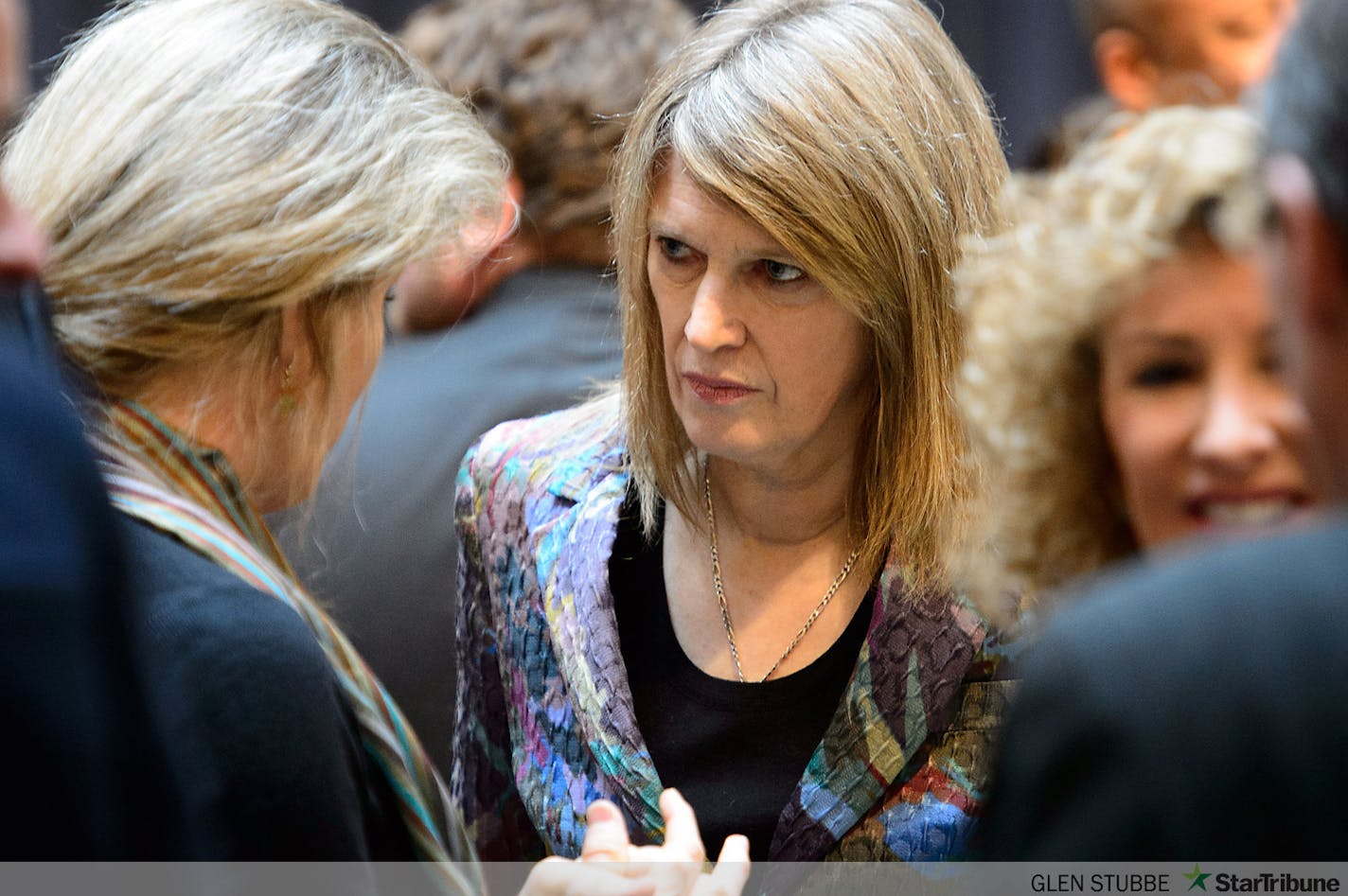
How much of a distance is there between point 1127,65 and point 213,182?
1.80 metres

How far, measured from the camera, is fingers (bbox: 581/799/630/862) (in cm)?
133

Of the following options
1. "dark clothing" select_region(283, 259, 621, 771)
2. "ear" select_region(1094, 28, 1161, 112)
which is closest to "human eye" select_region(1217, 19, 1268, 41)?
"ear" select_region(1094, 28, 1161, 112)

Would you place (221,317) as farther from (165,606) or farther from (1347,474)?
(1347,474)

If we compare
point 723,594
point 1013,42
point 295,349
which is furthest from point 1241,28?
point 295,349

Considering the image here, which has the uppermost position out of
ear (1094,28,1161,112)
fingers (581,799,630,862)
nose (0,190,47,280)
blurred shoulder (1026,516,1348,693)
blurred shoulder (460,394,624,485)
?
nose (0,190,47,280)

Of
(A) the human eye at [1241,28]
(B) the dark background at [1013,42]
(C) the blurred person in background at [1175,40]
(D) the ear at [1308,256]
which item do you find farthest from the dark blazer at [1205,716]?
(B) the dark background at [1013,42]

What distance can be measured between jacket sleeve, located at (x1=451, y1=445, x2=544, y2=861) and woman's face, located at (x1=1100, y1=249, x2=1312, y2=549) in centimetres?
94

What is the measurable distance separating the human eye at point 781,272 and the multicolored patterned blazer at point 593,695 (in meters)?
0.36

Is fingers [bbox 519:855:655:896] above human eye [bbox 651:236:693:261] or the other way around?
the other way around

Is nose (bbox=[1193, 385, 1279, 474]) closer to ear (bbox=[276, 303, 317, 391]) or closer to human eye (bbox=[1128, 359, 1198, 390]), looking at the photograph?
human eye (bbox=[1128, 359, 1198, 390])

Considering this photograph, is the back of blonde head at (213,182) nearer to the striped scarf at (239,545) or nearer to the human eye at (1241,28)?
the striped scarf at (239,545)

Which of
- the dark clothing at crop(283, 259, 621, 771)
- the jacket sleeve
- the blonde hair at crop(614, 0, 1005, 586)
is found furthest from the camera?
the dark clothing at crop(283, 259, 621, 771)

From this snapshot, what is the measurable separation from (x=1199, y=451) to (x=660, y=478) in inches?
33.1

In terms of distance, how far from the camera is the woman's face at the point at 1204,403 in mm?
1016
